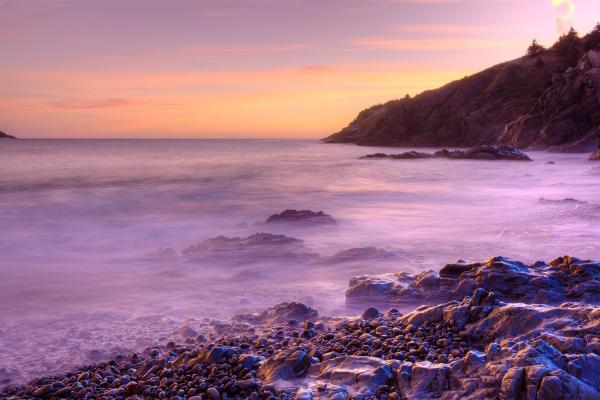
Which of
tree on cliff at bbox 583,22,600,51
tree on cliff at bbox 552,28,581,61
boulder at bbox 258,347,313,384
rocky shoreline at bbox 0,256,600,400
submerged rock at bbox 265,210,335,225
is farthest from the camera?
tree on cliff at bbox 552,28,581,61

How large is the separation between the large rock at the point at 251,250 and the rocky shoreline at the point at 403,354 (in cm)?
354

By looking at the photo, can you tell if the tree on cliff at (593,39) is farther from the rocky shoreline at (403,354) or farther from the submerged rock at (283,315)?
the submerged rock at (283,315)

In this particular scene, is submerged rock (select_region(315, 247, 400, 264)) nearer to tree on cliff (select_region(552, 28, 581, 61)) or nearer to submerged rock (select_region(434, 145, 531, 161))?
submerged rock (select_region(434, 145, 531, 161))

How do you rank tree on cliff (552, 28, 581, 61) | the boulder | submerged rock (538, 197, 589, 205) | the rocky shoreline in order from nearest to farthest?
the rocky shoreline, the boulder, submerged rock (538, 197, 589, 205), tree on cliff (552, 28, 581, 61)

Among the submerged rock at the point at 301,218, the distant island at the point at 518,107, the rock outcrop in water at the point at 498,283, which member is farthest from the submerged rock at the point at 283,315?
the distant island at the point at 518,107

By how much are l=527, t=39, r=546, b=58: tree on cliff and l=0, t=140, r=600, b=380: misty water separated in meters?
59.3

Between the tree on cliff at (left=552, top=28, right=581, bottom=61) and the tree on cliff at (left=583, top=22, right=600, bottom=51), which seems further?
the tree on cliff at (left=552, top=28, right=581, bottom=61)

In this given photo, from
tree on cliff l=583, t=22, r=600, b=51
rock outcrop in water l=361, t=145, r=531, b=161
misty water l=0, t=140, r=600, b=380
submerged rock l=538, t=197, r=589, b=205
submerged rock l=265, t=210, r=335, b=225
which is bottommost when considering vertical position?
misty water l=0, t=140, r=600, b=380

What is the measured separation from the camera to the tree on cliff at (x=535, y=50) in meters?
77.9

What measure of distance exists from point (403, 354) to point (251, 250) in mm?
6278

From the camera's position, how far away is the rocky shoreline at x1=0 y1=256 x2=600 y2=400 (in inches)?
136

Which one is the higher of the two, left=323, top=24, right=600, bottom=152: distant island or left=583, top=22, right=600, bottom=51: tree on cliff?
left=583, top=22, right=600, bottom=51: tree on cliff

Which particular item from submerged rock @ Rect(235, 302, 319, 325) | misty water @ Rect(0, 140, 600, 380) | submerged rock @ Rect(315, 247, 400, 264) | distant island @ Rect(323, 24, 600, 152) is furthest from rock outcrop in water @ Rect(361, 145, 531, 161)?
submerged rock @ Rect(235, 302, 319, 325)

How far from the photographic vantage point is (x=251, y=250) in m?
10.4
